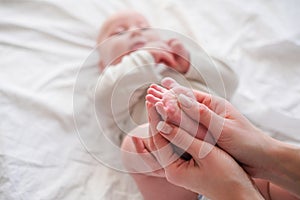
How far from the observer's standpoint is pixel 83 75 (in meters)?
0.90

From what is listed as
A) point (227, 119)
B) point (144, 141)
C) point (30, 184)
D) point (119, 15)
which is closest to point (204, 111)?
point (227, 119)

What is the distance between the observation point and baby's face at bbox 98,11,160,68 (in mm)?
910

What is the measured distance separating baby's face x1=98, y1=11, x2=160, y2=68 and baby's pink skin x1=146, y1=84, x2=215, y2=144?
0.36 meters

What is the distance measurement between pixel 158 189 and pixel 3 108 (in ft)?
1.27

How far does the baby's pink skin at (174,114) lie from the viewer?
1.81 feet

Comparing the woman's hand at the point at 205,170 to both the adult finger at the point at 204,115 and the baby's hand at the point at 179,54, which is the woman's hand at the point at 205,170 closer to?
the adult finger at the point at 204,115

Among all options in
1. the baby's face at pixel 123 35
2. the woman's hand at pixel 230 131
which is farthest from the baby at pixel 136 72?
the woman's hand at pixel 230 131

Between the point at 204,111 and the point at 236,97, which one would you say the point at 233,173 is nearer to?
the point at 204,111

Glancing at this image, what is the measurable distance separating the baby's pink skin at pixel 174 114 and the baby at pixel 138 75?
4.3 inches

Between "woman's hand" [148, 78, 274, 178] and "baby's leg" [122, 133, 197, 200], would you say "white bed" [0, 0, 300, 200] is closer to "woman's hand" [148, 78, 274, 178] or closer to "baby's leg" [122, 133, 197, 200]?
"baby's leg" [122, 133, 197, 200]

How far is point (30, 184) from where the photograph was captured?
27.6 inches

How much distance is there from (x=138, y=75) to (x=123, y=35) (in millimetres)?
184

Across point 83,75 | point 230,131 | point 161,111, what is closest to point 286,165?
point 230,131

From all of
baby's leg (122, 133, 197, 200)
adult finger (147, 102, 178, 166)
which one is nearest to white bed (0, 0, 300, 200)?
baby's leg (122, 133, 197, 200)
